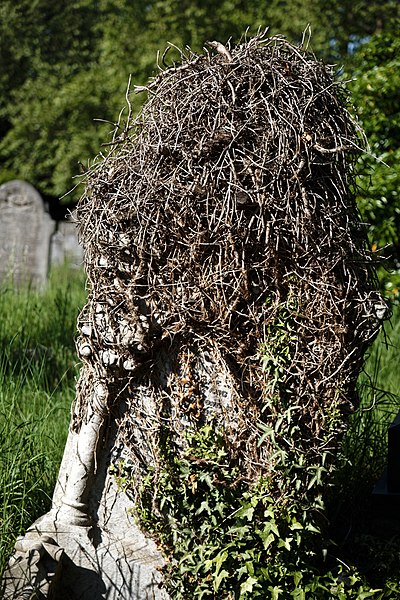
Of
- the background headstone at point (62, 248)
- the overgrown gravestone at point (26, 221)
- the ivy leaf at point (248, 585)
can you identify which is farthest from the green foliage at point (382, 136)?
the overgrown gravestone at point (26, 221)

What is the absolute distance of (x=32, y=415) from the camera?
384cm

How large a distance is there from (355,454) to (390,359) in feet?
5.37

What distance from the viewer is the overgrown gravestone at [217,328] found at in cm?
280

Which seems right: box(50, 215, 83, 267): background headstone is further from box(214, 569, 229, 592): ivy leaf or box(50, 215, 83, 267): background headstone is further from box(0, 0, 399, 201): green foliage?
box(214, 569, 229, 592): ivy leaf

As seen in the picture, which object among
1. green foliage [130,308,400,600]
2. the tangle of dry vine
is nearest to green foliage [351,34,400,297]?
the tangle of dry vine

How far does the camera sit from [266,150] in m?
2.80

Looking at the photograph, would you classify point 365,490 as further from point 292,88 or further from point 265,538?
point 292,88

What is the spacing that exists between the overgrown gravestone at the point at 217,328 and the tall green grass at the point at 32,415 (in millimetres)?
275

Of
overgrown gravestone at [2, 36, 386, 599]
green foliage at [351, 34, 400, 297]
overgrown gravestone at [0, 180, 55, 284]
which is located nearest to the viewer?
overgrown gravestone at [2, 36, 386, 599]

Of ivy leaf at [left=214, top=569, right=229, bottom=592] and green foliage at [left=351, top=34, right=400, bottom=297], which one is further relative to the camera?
green foliage at [left=351, top=34, right=400, bottom=297]

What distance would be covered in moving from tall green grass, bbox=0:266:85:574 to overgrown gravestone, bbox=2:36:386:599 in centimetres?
28

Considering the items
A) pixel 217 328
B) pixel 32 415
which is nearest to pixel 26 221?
pixel 32 415

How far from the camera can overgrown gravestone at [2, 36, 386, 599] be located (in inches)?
110

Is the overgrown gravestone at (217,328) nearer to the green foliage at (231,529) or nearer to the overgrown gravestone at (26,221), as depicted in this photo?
the green foliage at (231,529)
